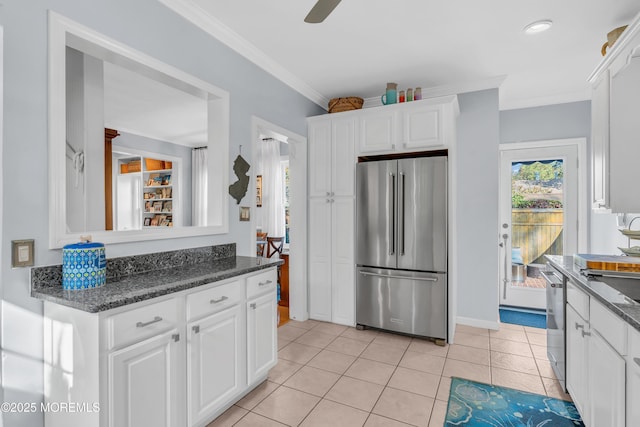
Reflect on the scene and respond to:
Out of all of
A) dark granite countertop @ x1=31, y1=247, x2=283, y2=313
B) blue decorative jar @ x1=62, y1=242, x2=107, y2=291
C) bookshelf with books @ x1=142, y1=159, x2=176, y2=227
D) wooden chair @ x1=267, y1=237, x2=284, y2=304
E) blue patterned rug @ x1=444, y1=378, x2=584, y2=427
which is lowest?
blue patterned rug @ x1=444, y1=378, x2=584, y2=427

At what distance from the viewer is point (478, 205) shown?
3.65m

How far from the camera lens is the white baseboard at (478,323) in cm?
360

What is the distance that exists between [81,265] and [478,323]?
A: 3.74m

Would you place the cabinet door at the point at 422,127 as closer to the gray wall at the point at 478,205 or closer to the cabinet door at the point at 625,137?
the gray wall at the point at 478,205

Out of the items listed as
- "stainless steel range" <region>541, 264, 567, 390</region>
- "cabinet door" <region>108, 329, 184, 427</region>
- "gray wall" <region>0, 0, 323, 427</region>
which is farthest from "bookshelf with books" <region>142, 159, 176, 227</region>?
"stainless steel range" <region>541, 264, 567, 390</region>

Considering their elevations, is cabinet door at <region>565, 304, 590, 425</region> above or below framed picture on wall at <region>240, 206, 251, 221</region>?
below

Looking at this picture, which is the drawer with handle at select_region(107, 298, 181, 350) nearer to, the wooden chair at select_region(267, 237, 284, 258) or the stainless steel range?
the stainless steel range

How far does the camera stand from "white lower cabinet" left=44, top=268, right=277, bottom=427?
4.55 ft

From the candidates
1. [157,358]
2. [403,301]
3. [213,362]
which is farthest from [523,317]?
[157,358]

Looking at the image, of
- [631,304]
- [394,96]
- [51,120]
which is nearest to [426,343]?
[631,304]

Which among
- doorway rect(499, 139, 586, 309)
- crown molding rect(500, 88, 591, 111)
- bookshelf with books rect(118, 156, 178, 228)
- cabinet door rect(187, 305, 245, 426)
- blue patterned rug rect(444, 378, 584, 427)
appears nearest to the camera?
cabinet door rect(187, 305, 245, 426)

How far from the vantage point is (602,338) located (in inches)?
63.1

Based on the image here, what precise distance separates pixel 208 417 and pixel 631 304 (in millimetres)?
2195

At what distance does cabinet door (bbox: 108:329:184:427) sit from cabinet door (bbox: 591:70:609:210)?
2.94m
